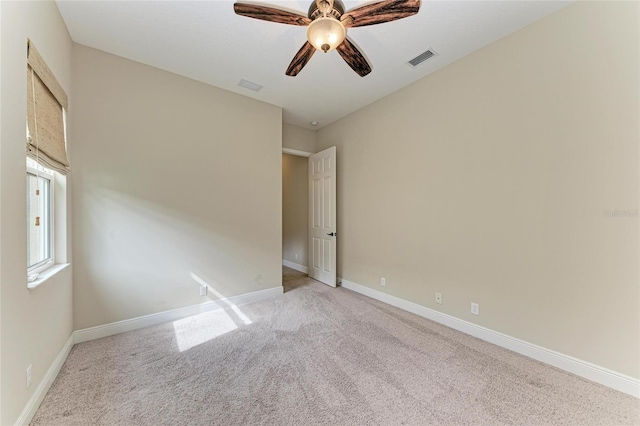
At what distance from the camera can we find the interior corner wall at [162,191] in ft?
7.83

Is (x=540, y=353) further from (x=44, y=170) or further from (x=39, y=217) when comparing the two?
(x=44, y=170)

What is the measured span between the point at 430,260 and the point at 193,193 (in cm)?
300

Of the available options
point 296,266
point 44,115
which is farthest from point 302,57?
point 296,266

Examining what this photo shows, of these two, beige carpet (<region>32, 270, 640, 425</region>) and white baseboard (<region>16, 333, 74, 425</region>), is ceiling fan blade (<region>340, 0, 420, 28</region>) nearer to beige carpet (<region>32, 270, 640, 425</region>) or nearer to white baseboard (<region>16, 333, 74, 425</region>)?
beige carpet (<region>32, 270, 640, 425</region>)

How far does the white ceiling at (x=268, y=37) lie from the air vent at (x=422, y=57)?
0.19ft

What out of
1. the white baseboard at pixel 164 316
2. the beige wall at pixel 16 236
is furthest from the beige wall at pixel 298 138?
the beige wall at pixel 16 236

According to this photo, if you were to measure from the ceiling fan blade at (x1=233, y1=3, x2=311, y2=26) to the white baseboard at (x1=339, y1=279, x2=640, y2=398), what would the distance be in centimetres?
309

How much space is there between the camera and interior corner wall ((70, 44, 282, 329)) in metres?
2.39

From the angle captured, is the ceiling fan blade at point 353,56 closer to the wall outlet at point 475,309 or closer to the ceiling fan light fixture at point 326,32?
the ceiling fan light fixture at point 326,32

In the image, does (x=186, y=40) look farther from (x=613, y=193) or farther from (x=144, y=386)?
(x=613, y=193)

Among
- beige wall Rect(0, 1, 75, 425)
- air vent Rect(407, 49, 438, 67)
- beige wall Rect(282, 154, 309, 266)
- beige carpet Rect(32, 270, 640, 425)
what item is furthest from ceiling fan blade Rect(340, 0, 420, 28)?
beige wall Rect(282, 154, 309, 266)

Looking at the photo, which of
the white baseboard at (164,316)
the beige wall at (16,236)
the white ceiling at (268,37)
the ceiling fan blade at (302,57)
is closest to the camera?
the beige wall at (16,236)

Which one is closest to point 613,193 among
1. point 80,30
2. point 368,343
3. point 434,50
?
point 434,50

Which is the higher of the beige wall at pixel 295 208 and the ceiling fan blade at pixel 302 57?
the ceiling fan blade at pixel 302 57
